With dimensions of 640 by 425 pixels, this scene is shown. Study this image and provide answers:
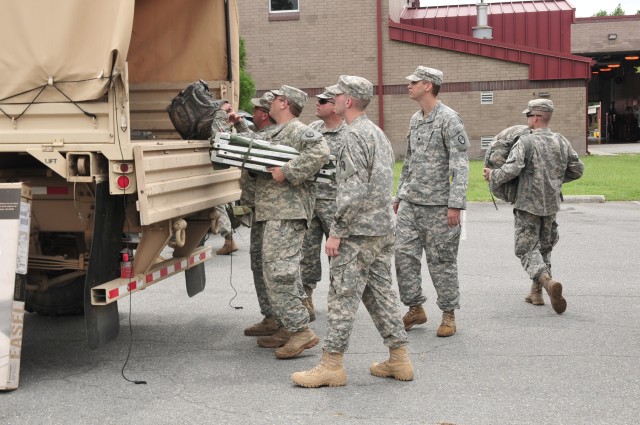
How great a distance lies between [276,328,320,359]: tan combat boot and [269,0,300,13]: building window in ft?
69.4

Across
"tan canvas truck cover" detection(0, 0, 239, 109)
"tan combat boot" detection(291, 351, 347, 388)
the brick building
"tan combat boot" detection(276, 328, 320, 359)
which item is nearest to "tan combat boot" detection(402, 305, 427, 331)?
"tan combat boot" detection(276, 328, 320, 359)

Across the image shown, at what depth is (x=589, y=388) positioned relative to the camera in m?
5.59

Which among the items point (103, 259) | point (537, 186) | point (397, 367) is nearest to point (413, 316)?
point (397, 367)

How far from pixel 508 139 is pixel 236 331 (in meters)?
3.16

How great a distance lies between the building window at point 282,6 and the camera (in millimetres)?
26531

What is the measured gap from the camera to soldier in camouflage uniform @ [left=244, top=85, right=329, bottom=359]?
6266mm

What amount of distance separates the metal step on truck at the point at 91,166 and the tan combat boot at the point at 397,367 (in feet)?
5.51

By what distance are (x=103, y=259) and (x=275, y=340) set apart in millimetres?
1510

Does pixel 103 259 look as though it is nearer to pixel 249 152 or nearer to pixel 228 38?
pixel 249 152

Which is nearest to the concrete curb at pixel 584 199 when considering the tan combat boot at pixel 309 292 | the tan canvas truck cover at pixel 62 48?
the tan combat boot at pixel 309 292

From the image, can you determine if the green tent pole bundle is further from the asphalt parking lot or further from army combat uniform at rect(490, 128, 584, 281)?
army combat uniform at rect(490, 128, 584, 281)

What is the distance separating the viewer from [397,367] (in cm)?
584

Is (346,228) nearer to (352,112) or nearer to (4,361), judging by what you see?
(352,112)

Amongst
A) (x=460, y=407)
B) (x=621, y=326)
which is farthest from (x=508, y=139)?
(x=460, y=407)
